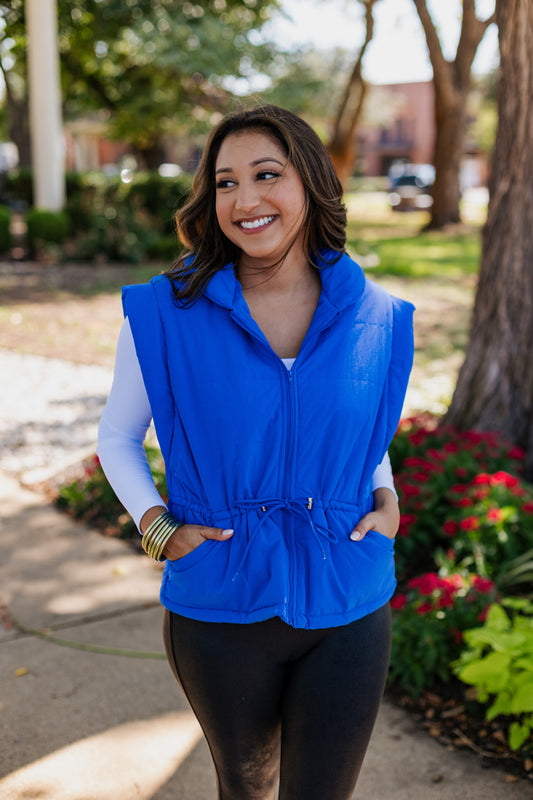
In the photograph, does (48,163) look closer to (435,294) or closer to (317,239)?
(435,294)

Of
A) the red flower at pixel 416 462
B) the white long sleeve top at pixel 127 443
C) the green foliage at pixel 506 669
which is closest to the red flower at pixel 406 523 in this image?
the red flower at pixel 416 462

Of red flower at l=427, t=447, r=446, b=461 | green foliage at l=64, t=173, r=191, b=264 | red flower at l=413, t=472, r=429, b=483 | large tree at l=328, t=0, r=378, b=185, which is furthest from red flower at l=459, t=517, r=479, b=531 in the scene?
large tree at l=328, t=0, r=378, b=185

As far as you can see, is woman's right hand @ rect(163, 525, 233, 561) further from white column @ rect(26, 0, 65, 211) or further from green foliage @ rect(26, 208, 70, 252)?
white column @ rect(26, 0, 65, 211)

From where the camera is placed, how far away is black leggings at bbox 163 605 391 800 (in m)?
1.65

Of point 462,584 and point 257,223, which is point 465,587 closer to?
point 462,584

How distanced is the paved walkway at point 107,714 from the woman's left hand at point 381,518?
1284 millimetres

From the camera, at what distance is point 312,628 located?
163 centimetres

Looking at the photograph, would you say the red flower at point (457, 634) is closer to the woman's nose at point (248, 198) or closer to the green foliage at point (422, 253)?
the woman's nose at point (248, 198)

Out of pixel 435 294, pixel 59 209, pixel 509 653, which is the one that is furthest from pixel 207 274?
pixel 59 209

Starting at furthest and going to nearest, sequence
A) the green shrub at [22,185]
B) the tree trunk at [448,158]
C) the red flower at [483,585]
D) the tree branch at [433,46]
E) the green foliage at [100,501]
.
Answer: the tree trunk at [448,158] → the green shrub at [22,185] → the tree branch at [433,46] → the green foliage at [100,501] → the red flower at [483,585]

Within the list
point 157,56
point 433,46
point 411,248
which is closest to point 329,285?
point 433,46

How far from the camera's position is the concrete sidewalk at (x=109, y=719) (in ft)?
8.66

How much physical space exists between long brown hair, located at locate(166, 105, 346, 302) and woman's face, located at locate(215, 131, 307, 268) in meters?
0.02

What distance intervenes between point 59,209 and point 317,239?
52.6ft
